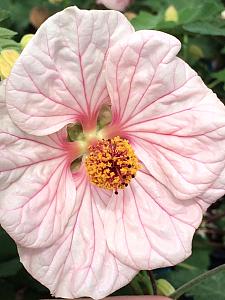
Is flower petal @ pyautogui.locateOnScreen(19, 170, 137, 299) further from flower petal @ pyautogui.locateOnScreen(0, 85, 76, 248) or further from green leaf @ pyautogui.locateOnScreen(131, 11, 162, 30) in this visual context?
green leaf @ pyautogui.locateOnScreen(131, 11, 162, 30)

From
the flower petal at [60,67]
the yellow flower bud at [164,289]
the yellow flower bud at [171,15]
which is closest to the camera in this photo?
the flower petal at [60,67]

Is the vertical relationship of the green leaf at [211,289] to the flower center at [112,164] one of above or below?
below

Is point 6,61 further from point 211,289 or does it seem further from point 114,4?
point 211,289

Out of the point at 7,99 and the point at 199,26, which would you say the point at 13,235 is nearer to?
the point at 7,99

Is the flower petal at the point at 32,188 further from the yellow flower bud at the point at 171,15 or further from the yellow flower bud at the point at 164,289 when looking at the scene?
the yellow flower bud at the point at 171,15

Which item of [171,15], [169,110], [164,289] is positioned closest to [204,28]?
[171,15]

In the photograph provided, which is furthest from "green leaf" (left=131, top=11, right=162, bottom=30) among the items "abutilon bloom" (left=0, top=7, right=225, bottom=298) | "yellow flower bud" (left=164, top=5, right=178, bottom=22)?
"abutilon bloom" (left=0, top=7, right=225, bottom=298)

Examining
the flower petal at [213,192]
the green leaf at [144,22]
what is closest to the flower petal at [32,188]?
the flower petal at [213,192]
